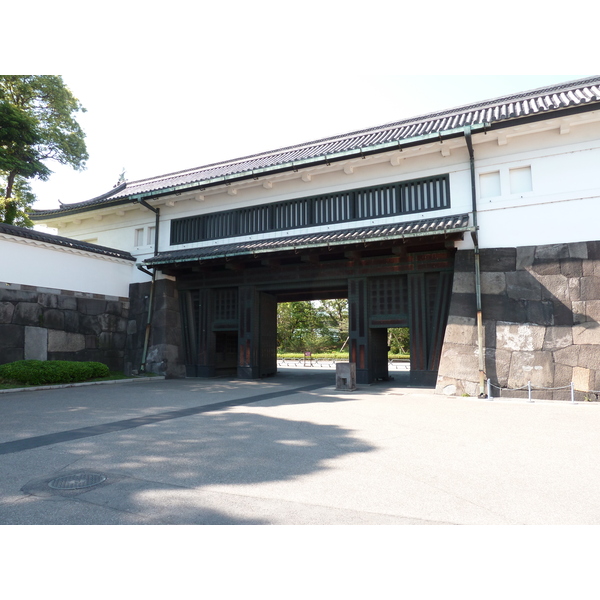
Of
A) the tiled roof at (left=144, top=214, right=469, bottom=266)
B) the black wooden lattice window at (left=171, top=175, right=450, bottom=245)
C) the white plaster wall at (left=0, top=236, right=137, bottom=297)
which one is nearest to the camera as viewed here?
the tiled roof at (left=144, top=214, right=469, bottom=266)

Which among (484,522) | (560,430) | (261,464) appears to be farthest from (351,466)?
(560,430)

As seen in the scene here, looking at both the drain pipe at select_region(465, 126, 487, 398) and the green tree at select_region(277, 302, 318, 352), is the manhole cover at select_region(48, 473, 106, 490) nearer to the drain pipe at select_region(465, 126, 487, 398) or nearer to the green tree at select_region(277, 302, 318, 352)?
the drain pipe at select_region(465, 126, 487, 398)

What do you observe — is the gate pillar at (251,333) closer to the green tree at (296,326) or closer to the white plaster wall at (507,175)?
the white plaster wall at (507,175)

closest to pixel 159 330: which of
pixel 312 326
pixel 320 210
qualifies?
pixel 320 210

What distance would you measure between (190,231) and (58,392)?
755cm

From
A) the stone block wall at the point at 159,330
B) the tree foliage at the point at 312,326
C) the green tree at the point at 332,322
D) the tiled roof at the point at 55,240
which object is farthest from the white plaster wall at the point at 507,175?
the green tree at the point at 332,322

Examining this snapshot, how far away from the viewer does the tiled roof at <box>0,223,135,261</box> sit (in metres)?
12.8

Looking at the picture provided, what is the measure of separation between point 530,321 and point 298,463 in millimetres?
8131

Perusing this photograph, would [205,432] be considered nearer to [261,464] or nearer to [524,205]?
[261,464]

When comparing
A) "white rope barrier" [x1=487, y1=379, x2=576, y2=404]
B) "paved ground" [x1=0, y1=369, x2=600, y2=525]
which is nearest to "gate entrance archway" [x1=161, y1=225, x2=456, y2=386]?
"white rope barrier" [x1=487, y1=379, x2=576, y2=404]

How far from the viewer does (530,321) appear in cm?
1046

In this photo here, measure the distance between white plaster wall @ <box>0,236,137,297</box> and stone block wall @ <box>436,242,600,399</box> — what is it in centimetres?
1217

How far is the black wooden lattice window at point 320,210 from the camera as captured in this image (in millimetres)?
12328

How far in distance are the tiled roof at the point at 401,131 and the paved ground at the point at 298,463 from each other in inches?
282
